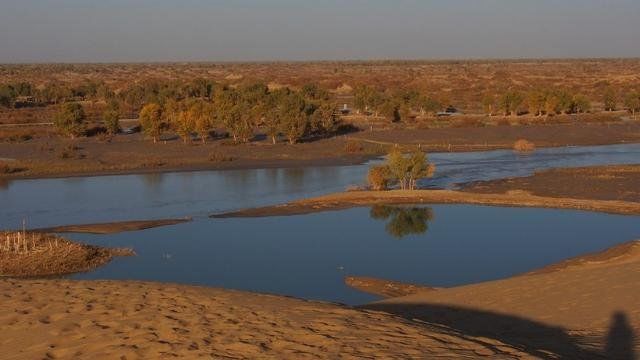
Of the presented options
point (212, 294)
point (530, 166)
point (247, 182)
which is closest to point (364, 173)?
point (247, 182)

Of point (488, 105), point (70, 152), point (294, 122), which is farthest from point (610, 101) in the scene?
point (70, 152)

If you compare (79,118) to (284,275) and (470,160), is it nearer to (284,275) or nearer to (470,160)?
(470,160)

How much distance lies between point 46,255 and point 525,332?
585 inches

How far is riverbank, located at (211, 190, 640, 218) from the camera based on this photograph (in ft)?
100

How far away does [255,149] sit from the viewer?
50.2 meters

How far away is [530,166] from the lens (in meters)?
42.9

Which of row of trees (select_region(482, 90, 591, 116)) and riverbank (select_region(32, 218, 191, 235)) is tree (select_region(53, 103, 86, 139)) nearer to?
riverbank (select_region(32, 218, 191, 235))

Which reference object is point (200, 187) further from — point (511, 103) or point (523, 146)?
point (511, 103)

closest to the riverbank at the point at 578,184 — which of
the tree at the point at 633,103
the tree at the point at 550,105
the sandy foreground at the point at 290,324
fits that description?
the sandy foreground at the point at 290,324

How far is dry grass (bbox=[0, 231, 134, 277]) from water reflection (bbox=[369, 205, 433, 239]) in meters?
9.40

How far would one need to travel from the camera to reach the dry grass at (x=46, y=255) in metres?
21.8

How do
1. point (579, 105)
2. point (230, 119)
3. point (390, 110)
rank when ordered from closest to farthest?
1. point (230, 119)
2. point (390, 110)
3. point (579, 105)

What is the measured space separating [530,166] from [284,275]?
81.9ft

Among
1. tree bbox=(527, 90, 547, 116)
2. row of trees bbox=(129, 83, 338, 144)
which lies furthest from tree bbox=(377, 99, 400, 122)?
tree bbox=(527, 90, 547, 116)
